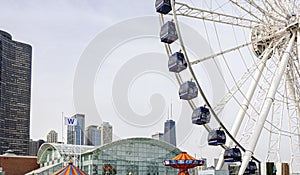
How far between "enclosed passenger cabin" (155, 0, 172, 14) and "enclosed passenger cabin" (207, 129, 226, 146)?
6.73 m

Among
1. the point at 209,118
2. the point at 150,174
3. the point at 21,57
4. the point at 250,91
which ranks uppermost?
the point at 21,57

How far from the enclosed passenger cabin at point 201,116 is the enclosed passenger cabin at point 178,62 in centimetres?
226

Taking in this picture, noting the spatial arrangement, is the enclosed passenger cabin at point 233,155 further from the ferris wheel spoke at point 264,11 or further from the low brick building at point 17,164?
the low brick building at point 17,164

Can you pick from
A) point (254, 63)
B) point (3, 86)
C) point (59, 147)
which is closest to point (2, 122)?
point (3, 86)

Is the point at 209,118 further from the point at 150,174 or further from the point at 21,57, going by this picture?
the point at 21,57

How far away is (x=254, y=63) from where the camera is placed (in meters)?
27.7

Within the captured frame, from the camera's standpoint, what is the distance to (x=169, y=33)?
76.0ft

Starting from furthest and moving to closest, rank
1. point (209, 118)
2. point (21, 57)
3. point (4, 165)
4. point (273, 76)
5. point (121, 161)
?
point (21, 57), point (4, 165), point (121, 161), point (273, 76), point (209, 118)

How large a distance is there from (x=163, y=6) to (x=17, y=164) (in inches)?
A: 1983

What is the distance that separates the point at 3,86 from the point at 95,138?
85930 mm

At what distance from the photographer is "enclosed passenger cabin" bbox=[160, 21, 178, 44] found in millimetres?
23172

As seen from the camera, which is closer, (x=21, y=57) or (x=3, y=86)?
(x=3, y=86)

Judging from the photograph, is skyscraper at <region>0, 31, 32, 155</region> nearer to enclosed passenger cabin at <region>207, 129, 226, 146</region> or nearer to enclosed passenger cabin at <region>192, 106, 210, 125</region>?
enclosed passenger cabin at <region>207, 129, 226, 146</region>

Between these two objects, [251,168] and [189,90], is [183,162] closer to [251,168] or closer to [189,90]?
[251,168]
